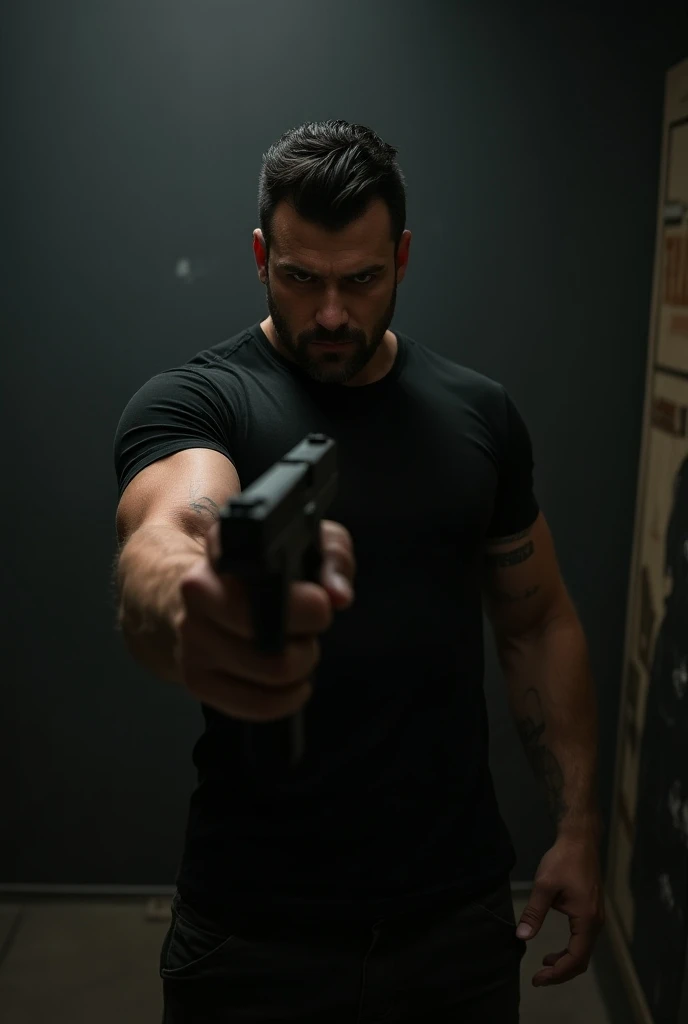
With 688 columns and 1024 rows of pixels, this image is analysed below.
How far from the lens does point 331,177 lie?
135 cm

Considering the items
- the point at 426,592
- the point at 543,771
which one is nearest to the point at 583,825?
the point at 543,771

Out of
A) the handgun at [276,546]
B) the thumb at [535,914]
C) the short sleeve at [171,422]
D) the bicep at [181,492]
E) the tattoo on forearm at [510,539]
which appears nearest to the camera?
the handgun at [276,546]

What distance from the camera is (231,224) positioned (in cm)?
231

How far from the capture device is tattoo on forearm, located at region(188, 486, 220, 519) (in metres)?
1.08

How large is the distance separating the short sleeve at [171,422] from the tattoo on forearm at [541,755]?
0.64 meters

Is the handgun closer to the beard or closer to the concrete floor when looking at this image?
the beard

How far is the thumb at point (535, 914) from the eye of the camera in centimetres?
144

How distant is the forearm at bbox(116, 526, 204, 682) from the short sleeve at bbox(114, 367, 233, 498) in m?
0.19

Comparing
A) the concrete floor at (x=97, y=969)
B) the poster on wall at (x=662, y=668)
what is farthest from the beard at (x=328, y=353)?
the concrete floor at (x=97, y=969)

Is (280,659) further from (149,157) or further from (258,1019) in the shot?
(149,157)

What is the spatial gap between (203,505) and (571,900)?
83 cm

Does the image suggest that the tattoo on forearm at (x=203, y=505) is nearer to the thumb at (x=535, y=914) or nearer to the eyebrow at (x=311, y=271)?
the eyebrow at (x=311, y=271)

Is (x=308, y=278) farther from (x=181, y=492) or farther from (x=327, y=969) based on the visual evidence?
(x=327, y=969)

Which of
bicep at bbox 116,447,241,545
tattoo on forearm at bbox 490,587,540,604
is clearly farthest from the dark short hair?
tattoo on forearm at bbox 490,587,540,604
